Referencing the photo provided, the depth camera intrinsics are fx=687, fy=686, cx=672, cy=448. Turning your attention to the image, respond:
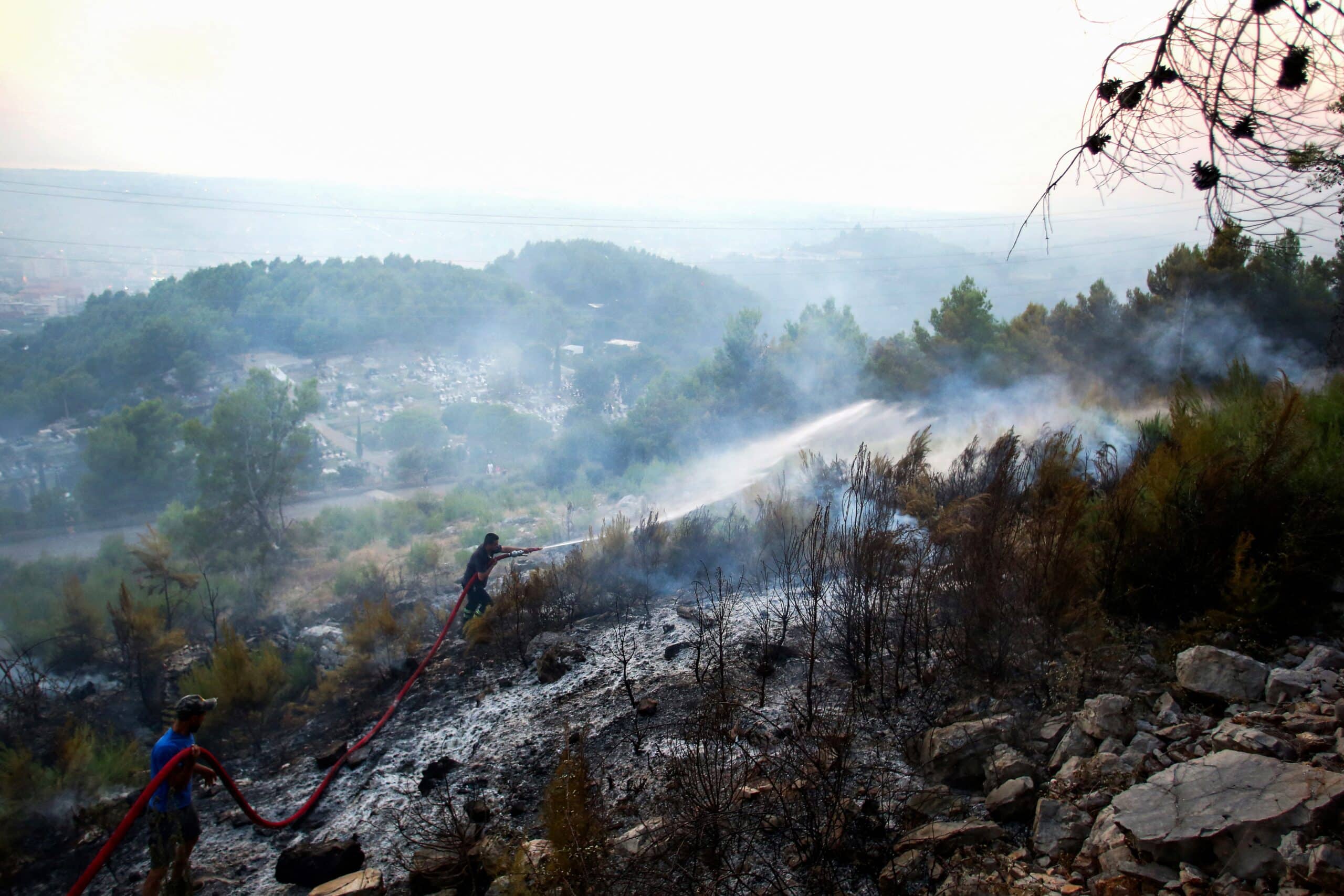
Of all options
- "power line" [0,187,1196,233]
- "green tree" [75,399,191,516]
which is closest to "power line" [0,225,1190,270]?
"power line" [0,187,1196,233]

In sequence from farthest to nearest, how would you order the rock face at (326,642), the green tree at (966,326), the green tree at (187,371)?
1. the green tree at (187,371)
2. the green tree at (966,326)
3. the rock face at (326,642)

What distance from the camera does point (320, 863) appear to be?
4.48 m

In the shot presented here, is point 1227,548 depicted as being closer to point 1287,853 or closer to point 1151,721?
point 1151,721

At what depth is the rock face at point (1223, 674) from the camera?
3.78 metres

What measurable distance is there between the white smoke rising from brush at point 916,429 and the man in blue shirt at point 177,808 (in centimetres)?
960

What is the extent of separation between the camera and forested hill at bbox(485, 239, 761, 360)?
64.2m

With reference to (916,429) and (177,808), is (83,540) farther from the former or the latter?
(916,429)

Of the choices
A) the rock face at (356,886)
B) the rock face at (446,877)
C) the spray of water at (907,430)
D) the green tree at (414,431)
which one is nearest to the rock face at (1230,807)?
the rock face at (446,877)

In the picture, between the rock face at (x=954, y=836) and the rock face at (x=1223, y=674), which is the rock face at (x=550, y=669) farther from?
the rock face at (x=1223, y=674)

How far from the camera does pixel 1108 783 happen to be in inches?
134

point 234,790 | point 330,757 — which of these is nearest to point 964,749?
point 234,790

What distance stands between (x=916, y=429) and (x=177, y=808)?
16028 millimetres

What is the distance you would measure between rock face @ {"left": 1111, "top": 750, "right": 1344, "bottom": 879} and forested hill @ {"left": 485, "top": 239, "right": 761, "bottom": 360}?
58542 millimetres

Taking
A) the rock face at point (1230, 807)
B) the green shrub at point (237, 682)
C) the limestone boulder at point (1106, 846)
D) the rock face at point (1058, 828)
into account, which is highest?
the rock face at point (1230, 807)
